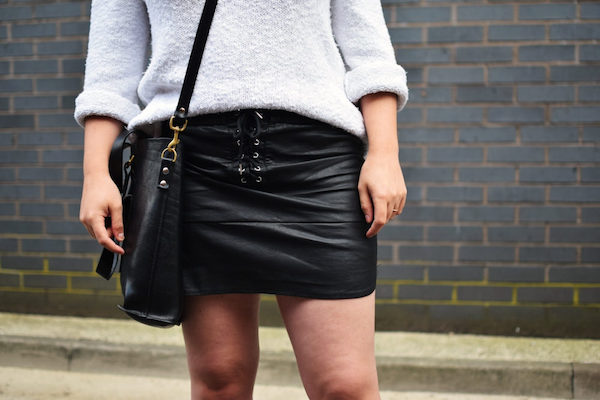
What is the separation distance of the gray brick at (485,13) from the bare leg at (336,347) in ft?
8.76

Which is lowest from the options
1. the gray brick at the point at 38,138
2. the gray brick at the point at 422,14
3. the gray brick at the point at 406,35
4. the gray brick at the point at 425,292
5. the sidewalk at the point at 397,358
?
the sidewalk at the point at 397,358

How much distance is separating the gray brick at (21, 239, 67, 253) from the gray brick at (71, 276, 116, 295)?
223mm

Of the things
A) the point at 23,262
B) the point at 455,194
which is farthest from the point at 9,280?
the point at 455,194

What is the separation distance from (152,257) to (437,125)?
2.58m

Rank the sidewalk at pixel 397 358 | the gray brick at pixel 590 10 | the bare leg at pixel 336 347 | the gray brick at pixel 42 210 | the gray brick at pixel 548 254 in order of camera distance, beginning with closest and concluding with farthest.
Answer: the bare leg at pixel 336 347 → the sidewalk at pixel 397 358 → the gray brick at pixel 590 10 → the gray brick at pixel 548 254 → the gray brick at pixel 42 210

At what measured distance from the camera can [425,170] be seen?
3539mm

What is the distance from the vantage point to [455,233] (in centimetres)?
354

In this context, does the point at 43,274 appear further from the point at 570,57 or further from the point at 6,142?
the point at 570,57

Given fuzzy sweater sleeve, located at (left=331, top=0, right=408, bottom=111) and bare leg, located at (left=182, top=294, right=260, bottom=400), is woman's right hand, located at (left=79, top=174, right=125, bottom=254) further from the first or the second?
fuzzy sweater sleeve, located at (left=331, top=0, right=408, bottom=111)

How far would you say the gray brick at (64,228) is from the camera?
3904 mm

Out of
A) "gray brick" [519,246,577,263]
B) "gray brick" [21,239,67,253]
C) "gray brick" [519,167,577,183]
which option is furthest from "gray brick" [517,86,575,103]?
"gray brick" [21,239,67,253]

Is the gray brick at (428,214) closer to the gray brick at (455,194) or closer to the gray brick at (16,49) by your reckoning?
the gray brick at (455,194)

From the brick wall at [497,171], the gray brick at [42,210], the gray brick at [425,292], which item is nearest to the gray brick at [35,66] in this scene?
the gray brick at [42,210]

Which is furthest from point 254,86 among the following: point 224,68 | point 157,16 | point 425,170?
point 425,170
